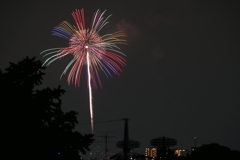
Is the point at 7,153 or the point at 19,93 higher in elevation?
the point at 19,93

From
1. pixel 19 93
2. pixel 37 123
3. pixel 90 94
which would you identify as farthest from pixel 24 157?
pixel 90 94

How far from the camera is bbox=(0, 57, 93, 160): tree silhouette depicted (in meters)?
13.9

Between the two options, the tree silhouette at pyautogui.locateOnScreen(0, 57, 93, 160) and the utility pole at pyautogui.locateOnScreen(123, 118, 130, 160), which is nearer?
the tree silhouette at pyautogui.locateOnScreen(0, 57, 93, 160)

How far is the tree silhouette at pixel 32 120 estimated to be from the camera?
13930mm

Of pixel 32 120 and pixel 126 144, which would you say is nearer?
pixel 32 120

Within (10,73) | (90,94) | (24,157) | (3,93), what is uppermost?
(90,94)

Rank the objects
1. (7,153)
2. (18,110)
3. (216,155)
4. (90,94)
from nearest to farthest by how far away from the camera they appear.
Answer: (7,153) → (18,110) → (90,94) → (216,155)

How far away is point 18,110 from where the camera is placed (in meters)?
14.5

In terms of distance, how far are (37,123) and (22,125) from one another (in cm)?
71

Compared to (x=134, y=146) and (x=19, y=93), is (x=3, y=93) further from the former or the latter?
(x=134, y=146)

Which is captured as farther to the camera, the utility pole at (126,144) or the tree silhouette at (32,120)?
the utility pole at (126,144)

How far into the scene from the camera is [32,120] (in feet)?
47.6

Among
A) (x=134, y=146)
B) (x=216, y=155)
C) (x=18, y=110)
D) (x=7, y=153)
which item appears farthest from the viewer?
(x=134, y=146)

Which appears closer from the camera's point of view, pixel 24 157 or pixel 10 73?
pixel 24 157
